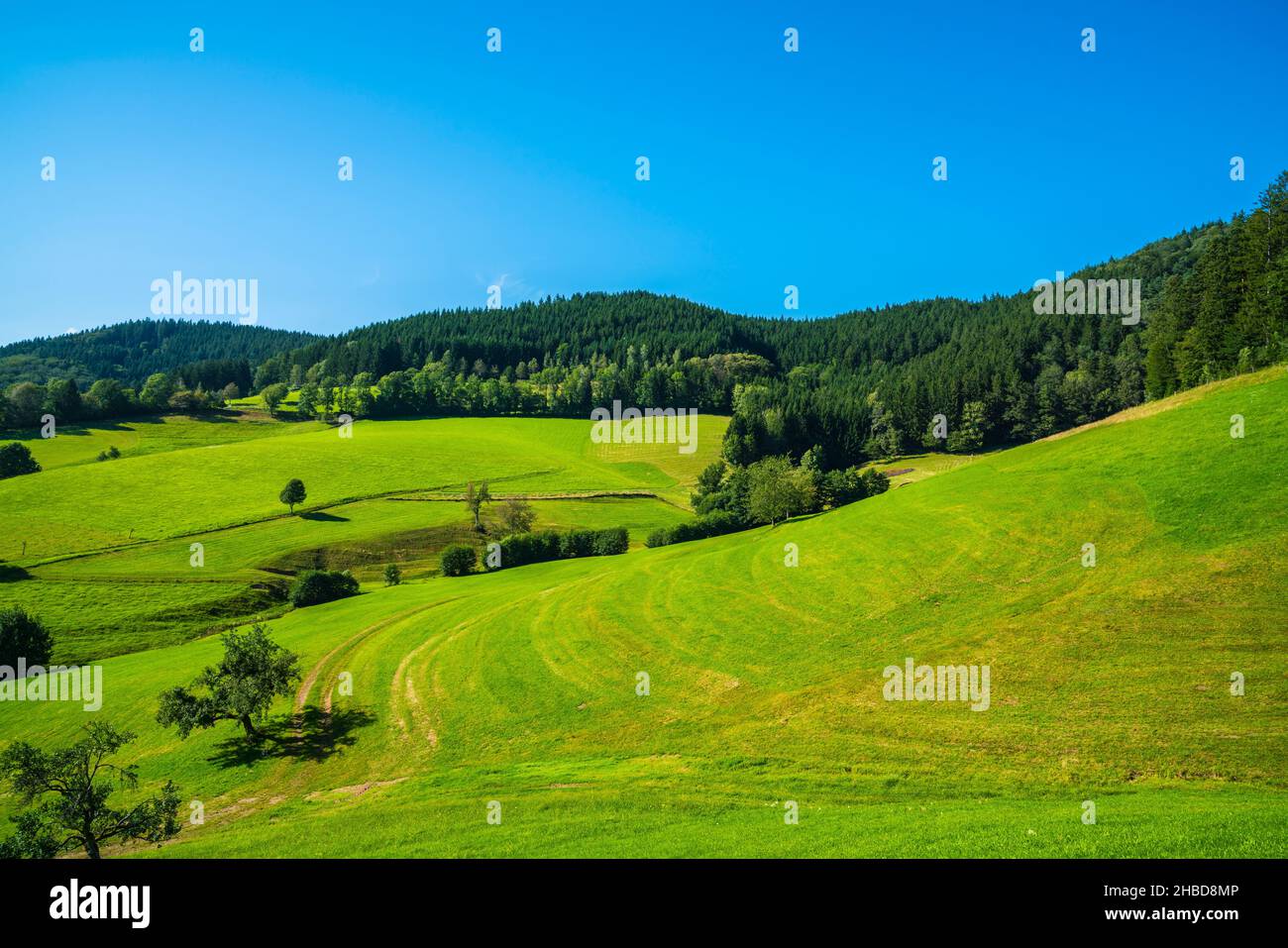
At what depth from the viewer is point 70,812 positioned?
26250 mm

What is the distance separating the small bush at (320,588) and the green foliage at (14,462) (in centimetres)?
8208

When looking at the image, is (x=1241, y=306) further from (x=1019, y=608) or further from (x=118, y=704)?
(x=118, y=704)

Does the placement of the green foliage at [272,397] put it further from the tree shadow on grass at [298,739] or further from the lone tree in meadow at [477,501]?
the tree shadow on grass at [298,739]

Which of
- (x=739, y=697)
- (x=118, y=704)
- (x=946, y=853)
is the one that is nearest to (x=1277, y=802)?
(x=946, y=853)

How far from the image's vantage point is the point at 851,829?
18.3 m

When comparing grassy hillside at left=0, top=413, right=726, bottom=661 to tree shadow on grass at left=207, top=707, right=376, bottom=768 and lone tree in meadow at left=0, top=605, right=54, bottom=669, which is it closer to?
lone tree in meadow at left=0, top=605, right=54, bottom=669

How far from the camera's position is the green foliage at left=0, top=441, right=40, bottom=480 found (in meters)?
116

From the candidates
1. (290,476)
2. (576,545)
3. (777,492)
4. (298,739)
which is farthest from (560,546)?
(290,476)

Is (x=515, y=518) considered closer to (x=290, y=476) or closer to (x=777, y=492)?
(x=777, y=492)

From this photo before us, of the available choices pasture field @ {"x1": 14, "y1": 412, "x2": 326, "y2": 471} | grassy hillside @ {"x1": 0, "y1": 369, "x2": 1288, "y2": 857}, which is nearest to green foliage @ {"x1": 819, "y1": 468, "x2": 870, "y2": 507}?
grassy hillside @ {"x1": 0, "y1": 369, "x2": 1288, "y2": 857}

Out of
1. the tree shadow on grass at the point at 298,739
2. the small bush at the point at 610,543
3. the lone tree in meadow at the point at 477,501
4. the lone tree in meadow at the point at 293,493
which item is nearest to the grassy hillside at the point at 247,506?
the lone tree in meadow at the point at 293,493

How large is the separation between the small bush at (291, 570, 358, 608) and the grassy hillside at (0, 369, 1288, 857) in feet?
53.5
